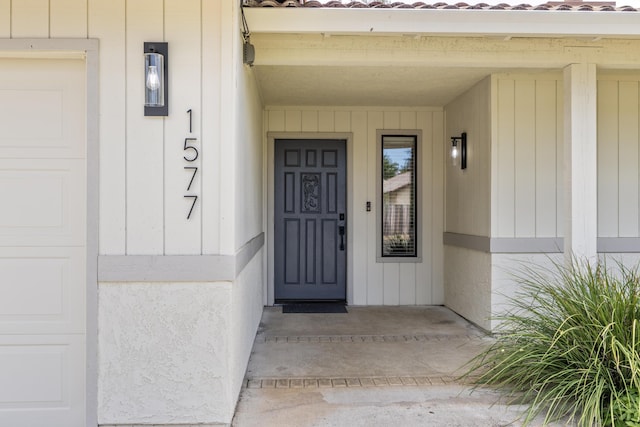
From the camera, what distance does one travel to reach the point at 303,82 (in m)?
4.39

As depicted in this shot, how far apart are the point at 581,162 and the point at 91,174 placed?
11.4 ft

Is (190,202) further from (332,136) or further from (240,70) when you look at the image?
(332,136)

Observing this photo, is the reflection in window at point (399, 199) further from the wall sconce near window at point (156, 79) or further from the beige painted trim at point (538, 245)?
the wall sconce near window at point (156, 79)

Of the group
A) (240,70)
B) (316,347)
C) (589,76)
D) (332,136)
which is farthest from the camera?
(332,136)

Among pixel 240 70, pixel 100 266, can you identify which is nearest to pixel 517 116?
pixel 240 70

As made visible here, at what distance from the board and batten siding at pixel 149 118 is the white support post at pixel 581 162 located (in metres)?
2.70

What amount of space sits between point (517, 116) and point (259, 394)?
3386mm

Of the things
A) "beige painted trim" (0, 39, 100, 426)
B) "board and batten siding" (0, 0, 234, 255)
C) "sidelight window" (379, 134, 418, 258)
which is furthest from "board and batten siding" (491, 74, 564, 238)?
"beige painted trim" (0, 39, 100, 426)

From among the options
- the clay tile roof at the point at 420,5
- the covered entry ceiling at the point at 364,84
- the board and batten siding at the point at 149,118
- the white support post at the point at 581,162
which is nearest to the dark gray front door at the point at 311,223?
the covered entry ceiling at the point at 364,84

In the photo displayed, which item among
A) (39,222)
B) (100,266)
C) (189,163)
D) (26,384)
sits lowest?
(26,384)

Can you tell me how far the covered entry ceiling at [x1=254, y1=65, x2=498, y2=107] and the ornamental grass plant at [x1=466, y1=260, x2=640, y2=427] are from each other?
222 cm

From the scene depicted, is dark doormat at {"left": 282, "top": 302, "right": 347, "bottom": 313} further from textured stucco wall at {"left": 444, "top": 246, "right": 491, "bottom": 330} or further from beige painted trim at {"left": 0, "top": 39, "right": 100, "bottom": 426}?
beige painted trim at {"left": 0, "top": 39, "right": 100, "bottom": 426}

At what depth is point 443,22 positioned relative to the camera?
9.98 feet

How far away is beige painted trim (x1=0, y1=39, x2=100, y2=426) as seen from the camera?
2.48 metres
